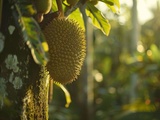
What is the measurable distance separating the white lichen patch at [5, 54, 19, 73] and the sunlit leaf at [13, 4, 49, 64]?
13 centimetres

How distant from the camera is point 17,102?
147 cm

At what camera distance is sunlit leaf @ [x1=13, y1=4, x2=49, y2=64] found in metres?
1.28

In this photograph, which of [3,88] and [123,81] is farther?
[123,81]

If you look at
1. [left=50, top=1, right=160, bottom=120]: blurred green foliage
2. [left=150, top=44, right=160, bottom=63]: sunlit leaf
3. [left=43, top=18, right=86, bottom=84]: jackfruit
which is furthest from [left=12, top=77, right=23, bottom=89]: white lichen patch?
[left=150, top=44, right=160, bottom=63]: sunlit leaf

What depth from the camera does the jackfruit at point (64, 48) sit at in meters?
1.63

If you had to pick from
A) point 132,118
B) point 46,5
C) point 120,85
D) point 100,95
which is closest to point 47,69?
point 46,5

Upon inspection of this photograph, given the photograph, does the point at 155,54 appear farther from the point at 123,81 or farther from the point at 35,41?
the point at 123,81

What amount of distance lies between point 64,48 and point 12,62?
0.26 metres

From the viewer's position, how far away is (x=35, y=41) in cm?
131

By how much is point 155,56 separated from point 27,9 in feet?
22.1

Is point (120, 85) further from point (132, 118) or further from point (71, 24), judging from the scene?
point (71, 24)

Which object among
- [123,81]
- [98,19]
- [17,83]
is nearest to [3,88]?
[17,83]

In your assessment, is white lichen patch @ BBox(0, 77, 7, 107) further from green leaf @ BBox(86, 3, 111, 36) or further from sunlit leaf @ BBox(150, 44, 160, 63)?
sunlit leaf @ BBox(150, 44, 160, 63)

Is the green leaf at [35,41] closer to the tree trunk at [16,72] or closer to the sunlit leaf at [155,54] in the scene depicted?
the tree trunk at [16,72]
